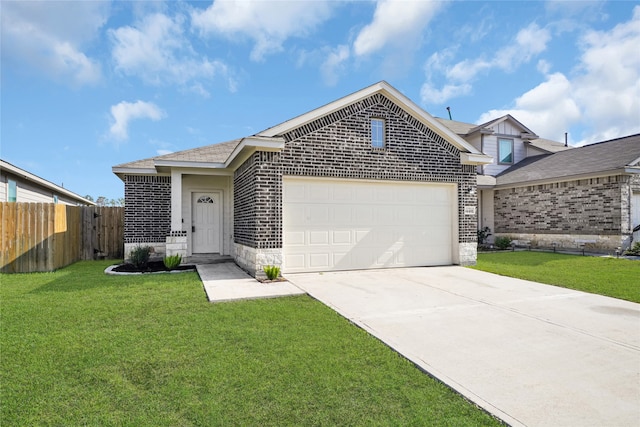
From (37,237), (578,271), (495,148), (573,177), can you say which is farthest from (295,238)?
(495,148)

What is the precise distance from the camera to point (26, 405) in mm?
2811

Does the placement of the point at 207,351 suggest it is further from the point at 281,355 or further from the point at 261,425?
the point at 261,425

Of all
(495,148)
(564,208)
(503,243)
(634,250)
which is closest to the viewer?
(634,250)

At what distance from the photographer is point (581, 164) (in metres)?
15.4

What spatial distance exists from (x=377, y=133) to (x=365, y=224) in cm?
268

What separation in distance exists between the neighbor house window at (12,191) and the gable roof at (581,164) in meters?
21.9

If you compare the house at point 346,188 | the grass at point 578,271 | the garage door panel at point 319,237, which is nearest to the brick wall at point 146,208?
the house at point 346,188

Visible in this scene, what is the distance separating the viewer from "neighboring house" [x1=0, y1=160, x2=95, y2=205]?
40.7 ft

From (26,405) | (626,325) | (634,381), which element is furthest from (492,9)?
(26,405)

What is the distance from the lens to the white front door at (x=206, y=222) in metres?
12.6

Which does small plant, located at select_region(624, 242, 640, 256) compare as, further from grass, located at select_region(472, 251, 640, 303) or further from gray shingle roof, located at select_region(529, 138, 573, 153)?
gray shingle roof, located at select_region(529, 138, 573, 153)

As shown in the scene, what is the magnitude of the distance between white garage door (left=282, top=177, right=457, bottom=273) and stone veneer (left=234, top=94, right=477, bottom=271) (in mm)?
344

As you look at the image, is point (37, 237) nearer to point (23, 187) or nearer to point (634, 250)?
point (23, 187)

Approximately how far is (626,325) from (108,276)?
10741mm
